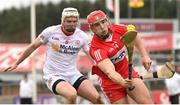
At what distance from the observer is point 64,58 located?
10.6 metres

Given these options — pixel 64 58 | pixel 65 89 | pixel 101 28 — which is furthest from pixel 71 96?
pixel 101 28

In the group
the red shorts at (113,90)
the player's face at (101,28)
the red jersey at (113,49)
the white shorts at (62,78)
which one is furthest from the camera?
the white shorts at (62,78)

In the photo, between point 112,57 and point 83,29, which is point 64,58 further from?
point 83,29

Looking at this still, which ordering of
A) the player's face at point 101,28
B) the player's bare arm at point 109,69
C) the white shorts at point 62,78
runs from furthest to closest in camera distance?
the white shorts at point 62,78, the player's face at point 101,28, the player's bare arm at point 109,69

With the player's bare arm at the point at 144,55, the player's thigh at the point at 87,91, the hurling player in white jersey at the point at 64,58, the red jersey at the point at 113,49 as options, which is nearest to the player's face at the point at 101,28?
the red jersey at the point at 113,49

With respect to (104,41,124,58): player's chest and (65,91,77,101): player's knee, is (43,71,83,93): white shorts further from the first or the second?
(104,41,124,58): player's chest

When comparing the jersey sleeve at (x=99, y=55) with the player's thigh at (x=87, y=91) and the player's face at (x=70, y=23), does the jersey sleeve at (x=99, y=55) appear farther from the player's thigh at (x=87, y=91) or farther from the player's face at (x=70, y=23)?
the player's thigh at (x=87, y=91)

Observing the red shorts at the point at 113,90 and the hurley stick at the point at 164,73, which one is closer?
the red shorts at the point at 113,90

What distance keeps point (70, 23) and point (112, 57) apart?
1.23 meters

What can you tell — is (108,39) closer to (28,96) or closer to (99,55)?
(99,55)

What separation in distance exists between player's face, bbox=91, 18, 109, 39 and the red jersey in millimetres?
183

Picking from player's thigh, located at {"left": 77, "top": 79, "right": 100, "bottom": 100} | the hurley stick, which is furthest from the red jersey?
player's thigh, located at {"left": 77, "top": 79, "right": 100, "bottom": 100}

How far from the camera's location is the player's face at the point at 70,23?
33.7 ft

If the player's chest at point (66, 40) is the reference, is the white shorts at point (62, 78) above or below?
below
